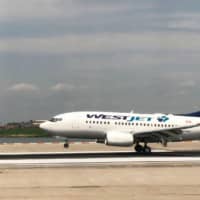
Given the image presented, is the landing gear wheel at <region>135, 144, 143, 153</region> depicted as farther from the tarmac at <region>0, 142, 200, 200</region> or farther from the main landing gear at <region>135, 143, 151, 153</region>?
the tarmac at <region>0, 142, 200, 200</region>

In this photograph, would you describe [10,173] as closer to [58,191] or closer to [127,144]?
[58,191]

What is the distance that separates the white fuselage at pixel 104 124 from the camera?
4397cm

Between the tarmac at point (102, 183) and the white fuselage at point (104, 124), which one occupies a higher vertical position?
the white fuselage at point (104, 124)

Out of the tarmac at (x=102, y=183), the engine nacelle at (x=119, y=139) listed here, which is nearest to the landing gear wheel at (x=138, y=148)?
the engine nacelle at (x=119, y=139)

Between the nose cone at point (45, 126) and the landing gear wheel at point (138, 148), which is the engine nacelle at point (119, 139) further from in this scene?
the nose cone at point (45, 126)

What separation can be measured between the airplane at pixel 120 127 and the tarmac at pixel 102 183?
1407 centimetres

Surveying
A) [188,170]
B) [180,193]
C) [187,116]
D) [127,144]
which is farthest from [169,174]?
[187,116]

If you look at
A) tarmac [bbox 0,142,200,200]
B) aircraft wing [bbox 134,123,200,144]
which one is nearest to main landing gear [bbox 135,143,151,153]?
aircraft wing [bbox 134,123,200,144]

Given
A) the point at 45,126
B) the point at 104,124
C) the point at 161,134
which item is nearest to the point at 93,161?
the point at 104,124

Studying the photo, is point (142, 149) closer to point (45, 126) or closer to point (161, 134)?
point (161, 134)

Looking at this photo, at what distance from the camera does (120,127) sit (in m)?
44.2

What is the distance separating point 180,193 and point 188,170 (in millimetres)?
8419

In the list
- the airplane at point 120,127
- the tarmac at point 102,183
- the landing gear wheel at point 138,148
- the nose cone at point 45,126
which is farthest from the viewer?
the nose cone at point 45,126

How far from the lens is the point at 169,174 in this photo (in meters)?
26.2
